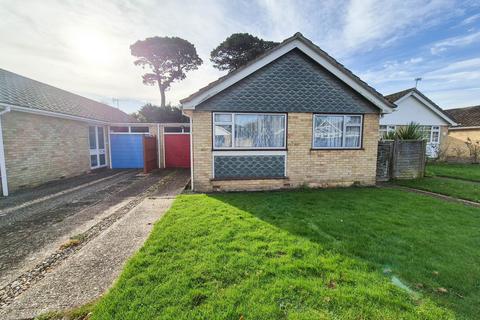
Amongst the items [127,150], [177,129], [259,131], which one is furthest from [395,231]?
[127,150]

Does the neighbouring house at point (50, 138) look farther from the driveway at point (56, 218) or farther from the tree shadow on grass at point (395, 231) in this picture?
the tree shadow on grass at point (395, 231)

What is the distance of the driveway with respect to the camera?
10.8 feet

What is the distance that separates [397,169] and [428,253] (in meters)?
7.29

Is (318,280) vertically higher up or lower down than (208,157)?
lower down

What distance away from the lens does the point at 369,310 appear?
221 cm

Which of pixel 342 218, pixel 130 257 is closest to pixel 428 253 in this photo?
pixel 342 218

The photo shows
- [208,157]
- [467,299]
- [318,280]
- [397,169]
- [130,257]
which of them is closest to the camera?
[467,299]

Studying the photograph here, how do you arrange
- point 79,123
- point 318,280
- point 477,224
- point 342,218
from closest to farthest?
point 318,280
point 477,224
point 342,218
point 79,123

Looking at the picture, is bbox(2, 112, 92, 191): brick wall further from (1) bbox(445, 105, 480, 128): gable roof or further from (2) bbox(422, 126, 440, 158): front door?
(1) bbox(445, 105, 480, 128): gable roof

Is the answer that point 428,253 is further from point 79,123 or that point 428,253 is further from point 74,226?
point 79,123

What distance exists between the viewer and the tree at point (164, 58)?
25.8 metres

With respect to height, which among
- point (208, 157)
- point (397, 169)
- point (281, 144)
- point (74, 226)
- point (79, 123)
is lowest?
point (74, 226)

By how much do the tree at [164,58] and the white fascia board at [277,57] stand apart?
2328 centimetres

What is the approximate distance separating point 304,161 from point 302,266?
5.40m
